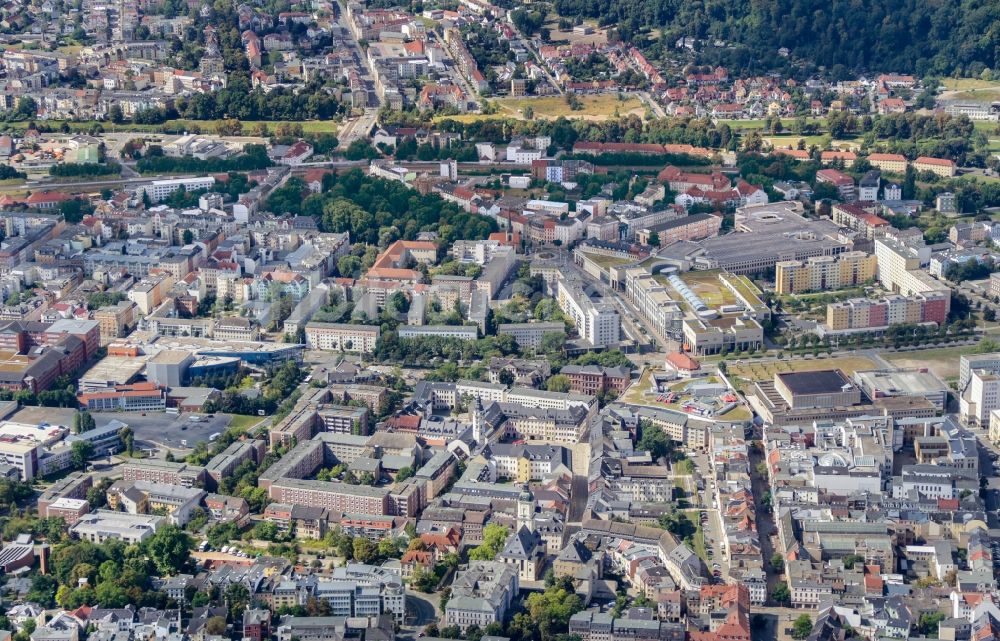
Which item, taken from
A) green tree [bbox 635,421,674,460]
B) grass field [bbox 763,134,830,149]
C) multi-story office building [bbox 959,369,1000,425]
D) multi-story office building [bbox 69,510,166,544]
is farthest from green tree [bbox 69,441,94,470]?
grass field [bbox 763,134,830,149]

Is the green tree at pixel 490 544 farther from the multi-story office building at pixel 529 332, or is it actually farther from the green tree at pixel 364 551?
the multi-story office building at pixel 529 332

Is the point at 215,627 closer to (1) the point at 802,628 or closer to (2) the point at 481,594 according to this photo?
(2) the point at 481,594

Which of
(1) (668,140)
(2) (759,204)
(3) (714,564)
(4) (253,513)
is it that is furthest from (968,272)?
(4) (253,513)

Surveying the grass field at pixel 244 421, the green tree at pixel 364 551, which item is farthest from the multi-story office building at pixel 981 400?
the grass field at pixel 244 421

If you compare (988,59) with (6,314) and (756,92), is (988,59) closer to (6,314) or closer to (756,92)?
(756,92)

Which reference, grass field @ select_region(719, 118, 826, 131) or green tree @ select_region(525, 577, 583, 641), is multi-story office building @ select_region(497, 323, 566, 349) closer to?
green tree @ select_region(525, 577, 583, 641)
